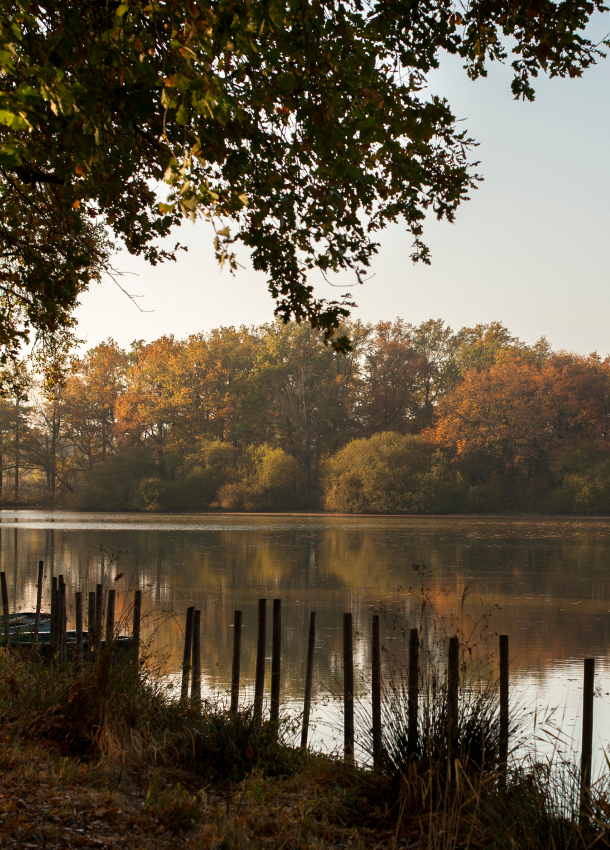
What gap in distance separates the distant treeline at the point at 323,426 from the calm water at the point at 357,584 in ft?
42.8

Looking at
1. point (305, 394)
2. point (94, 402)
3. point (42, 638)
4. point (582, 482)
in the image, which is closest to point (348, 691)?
point (42, 638)

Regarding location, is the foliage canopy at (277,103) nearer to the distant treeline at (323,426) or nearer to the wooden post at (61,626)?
the wooden post at (61,626)

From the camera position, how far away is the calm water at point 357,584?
10.2 metres

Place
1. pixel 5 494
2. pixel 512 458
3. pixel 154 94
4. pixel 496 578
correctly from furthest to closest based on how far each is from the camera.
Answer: pixel 5 494 → pixel 512 458 → pixel 496 578 → pixel 154 94

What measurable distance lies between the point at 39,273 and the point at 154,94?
10.6ft

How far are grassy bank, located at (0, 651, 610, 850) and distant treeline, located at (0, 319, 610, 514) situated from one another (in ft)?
149

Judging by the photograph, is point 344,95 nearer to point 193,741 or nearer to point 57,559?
point 193,741

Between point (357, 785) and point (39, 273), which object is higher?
point (39, 273)

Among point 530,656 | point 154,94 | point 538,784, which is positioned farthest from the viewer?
point 530,656

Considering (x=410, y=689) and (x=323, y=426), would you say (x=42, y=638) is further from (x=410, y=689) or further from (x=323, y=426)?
(x=323, y=426)

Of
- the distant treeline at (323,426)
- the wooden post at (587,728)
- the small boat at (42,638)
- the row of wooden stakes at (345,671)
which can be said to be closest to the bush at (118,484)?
the distant treeline at (323,426)

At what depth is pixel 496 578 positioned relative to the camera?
63.8ft

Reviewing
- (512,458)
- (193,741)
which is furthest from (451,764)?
(512,458)

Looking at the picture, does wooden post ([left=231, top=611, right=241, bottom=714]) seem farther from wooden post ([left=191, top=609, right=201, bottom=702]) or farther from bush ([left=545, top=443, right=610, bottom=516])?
bush ([left=545, top=443, right=610, bottom=516])
